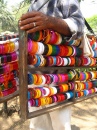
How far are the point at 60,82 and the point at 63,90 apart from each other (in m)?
0.05

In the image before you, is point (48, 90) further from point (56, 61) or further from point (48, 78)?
point (56, 61)

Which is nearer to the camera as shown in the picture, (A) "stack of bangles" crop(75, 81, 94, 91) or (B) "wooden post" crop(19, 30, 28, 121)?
(B) "wooden post" crop(19, 30, 28, 121)

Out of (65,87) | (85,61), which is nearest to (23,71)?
(65,87)

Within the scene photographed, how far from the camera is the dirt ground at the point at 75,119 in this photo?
2.82m

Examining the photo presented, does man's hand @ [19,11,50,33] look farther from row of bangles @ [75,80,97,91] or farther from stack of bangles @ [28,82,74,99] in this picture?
row of bangles @ [75,80,97,91]

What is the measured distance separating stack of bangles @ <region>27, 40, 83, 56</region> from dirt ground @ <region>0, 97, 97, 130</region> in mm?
1730

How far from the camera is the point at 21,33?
977 mm

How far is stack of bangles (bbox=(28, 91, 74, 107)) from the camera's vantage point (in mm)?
1164

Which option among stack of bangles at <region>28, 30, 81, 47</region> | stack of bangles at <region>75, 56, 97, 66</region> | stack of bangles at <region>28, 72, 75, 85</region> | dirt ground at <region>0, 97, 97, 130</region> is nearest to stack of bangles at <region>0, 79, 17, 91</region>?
stack of bangles at <region>28, 72, 75, 85</region>

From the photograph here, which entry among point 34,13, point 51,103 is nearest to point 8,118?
point 51,103

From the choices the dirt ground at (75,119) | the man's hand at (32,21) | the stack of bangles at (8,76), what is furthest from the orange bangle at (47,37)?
the dirt ground at (75,119)

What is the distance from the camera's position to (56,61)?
3.98ft

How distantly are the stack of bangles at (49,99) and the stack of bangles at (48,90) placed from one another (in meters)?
0.02

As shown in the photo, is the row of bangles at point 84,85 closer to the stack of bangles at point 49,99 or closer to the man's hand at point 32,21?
the stack of bangles at point 49,99
